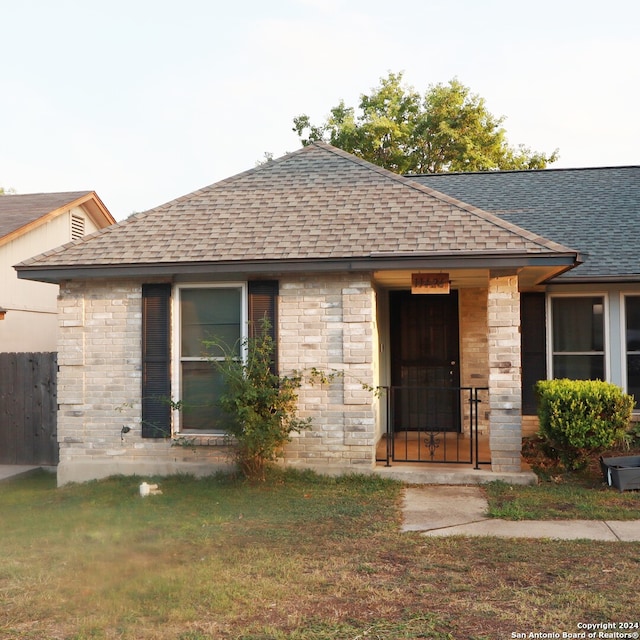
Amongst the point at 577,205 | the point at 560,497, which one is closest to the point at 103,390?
the point at 560,497

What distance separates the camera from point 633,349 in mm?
10516

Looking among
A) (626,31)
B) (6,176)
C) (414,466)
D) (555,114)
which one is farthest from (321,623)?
(6,176)

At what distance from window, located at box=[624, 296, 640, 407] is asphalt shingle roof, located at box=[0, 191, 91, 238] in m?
11.4

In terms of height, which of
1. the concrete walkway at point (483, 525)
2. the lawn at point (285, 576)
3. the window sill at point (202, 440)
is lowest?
the lawn at point (285, 576)

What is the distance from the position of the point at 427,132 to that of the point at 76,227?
15.0 m

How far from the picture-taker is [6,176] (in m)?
48.6

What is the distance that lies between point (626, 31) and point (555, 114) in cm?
1096

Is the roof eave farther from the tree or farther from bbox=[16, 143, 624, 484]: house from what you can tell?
the tree

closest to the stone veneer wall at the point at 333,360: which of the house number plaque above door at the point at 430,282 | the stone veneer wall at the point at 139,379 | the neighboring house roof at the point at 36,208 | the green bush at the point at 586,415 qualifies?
the stone veneer wall at the point at 139,379

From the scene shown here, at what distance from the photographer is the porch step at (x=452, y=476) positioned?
8.27m

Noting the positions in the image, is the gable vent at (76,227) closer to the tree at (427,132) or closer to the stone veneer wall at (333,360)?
the stone veneer wall at (333,360)

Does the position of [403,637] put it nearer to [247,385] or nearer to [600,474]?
[247,385]

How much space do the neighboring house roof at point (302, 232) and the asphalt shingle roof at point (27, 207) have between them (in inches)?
237

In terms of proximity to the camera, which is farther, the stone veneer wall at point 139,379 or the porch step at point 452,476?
the stone veneer wall at point 139,379
